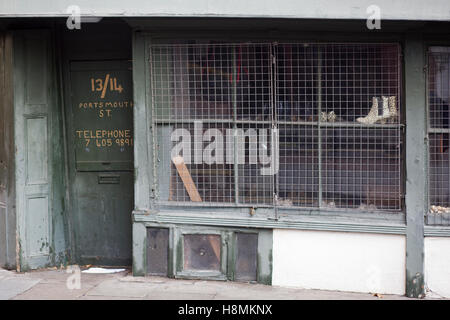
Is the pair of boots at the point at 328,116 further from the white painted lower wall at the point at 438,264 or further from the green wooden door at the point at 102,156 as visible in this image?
the green wooden door at the point at 102,156

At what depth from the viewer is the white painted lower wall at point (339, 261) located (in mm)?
6531

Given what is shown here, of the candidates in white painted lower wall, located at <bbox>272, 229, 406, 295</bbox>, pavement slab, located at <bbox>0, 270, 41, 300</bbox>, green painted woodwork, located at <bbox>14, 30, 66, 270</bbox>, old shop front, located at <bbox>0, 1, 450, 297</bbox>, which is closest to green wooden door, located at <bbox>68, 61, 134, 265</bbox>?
green painted woodwork, located at <bbox>14, 30, 66, 270</bbox>

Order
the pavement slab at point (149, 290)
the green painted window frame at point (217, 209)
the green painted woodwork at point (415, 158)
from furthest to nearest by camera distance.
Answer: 1. the green painted window frame at point (217, 209)
2. the green painted woodwork at point (415, 158)
3. the pavement slab at point (149, 290)

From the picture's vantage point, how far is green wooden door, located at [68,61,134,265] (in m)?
7.53

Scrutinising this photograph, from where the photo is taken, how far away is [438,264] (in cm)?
647

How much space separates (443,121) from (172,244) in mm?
3482

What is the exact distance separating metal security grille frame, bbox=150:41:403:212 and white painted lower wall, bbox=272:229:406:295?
369 mm

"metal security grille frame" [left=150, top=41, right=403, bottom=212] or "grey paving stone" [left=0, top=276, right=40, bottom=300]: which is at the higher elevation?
"metal security grille frame" [left=150, top=41, right=403, bottom=212]

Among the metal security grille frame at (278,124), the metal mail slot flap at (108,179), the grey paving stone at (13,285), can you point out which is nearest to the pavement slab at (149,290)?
the grey paving stone at (13,285)

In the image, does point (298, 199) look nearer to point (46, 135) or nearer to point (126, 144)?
point (126, 144)

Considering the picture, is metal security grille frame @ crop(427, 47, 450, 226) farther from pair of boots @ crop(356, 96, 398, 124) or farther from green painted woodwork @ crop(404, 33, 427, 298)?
pair of boots @ crop(356, 96, 398, 124)

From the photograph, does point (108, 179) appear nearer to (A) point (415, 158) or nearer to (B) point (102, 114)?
(B) point (102, 114)

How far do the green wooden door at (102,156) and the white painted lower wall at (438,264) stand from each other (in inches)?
147

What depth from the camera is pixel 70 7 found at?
6453 millimetres
